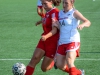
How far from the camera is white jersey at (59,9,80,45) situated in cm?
788

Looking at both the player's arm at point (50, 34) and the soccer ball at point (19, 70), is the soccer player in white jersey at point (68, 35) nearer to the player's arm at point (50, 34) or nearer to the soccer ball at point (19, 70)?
the player's arm at point (50, 34)

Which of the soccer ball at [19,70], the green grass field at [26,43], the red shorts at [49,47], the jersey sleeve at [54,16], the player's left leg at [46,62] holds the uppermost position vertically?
the jersey sleeve at [54,16]

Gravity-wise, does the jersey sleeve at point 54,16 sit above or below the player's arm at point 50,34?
above

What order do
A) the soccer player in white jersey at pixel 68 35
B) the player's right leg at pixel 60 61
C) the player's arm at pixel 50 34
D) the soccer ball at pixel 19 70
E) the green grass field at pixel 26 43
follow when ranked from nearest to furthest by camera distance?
the player's arm at pixel 50 34, the soccer player in white jersey at pixel 68 35, the player's right leg at pixel 60 61, the soccer ball at pixel 19 70, the green grass field at pixel 26 43

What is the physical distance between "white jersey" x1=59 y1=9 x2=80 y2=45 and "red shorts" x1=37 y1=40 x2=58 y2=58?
304 mm

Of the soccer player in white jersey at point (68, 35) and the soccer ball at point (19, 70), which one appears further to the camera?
the soccer ball at point (19, 70)

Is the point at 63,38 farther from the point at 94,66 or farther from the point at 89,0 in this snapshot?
the point at 89,0

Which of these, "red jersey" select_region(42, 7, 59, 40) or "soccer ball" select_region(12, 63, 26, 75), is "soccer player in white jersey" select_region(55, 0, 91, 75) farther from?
"soccer ball" select_region(12, 63, 26, 75)

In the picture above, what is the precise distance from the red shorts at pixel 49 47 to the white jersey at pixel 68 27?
30 cm

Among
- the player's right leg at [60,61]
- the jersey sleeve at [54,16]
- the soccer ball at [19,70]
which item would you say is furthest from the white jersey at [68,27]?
the soccer ball at [19,70]

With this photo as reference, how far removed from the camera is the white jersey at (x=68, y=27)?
7.88 meters

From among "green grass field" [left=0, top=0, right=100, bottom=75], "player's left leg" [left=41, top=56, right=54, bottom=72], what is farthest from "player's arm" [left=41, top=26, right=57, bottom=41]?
"green grass field" [left=0, top=0, right=100, bottom=75]

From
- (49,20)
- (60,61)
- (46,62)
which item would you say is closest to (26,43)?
(46,62)

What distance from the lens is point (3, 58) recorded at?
1095cm
